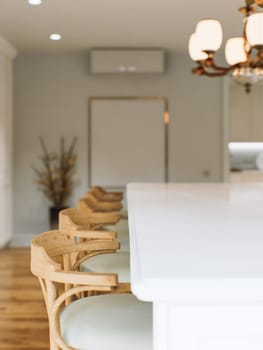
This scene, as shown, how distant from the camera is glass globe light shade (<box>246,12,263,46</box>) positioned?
12.2 ft

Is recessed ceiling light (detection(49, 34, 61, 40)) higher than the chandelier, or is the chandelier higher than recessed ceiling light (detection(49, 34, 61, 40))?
recessed ceiling light (detection(49, 34, 61, 40))

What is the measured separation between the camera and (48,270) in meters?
1.56

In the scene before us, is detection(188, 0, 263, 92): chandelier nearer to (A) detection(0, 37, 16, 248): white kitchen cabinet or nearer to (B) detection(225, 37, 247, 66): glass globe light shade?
(B) detection(225, 37, 247, 66): glass globe light shade

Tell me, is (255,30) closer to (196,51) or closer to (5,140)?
(196,51)

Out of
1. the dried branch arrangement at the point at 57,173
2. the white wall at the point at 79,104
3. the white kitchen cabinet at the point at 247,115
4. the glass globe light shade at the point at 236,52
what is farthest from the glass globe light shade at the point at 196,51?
the white kitchen cabinet at the point at 247,115

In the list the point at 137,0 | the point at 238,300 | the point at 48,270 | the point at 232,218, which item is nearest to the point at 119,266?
the point at 232,218

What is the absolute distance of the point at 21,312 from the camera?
3934 millimetres

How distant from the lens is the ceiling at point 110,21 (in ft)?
15.8

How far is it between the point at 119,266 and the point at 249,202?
0.73 meters

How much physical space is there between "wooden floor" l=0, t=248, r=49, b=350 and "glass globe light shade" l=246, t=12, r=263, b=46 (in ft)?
7.88

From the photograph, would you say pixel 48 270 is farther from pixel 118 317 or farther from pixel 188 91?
pixel 188 91

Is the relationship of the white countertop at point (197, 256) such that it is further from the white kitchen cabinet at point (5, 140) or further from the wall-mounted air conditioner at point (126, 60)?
the wall-mounted air conditioner at point (126, 60)

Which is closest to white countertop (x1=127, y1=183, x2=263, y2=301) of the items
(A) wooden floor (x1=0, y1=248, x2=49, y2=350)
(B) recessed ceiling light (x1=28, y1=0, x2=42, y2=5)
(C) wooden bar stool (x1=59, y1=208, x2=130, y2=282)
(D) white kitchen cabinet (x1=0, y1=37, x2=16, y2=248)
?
(C) wooden bar stool (x1=59, y1=208, x2=130, y2=282)

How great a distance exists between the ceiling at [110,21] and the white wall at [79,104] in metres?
0.41
